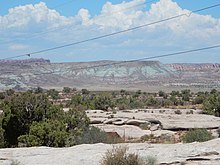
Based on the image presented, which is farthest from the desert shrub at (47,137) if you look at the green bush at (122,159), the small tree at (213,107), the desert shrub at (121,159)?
the small tree at (213,107)

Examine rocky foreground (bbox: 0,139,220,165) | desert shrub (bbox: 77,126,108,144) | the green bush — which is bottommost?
desert shrub (bbox: 77,126,108,144)

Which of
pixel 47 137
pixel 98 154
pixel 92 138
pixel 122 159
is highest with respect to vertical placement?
pixel 122 159

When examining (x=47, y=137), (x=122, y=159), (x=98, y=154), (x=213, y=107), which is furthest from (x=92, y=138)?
(x=213, y=107)

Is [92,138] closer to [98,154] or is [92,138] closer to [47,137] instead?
[47,137]

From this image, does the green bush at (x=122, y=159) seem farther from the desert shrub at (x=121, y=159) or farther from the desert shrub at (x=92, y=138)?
the desert shrub at (x=92, y=138)

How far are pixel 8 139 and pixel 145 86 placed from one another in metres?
151

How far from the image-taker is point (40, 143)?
29.9 metres

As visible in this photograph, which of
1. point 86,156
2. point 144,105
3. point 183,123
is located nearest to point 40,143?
point 86,156

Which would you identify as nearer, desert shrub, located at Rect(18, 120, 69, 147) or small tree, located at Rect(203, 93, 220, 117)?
desert shrub, located at Rect(18, 120, 69, 147)

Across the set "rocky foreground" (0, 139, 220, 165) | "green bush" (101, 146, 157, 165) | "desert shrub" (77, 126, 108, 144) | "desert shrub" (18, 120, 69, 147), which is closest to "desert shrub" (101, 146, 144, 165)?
"green bush" (101, 146, 157, 165)

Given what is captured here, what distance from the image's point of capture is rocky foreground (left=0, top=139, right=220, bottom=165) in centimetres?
1733

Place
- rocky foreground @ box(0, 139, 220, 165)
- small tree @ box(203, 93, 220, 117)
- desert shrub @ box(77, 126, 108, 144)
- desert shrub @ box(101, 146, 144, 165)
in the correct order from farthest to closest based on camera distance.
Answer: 1. small tree @ box(203, 93, 220, 117)
2. desert shrub @ box(77, 126, 108, 144)
3. rocky foreground @ box(0, 139, 220, 165)
4. desert shrub @ box(101, 146, 144, 165)

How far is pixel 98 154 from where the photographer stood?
18.9m

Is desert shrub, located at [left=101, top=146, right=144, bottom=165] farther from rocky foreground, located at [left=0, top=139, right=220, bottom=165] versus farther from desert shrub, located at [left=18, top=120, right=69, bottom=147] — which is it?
desert shrub, located at [left=18, top=120, right=69, bottom=147]
